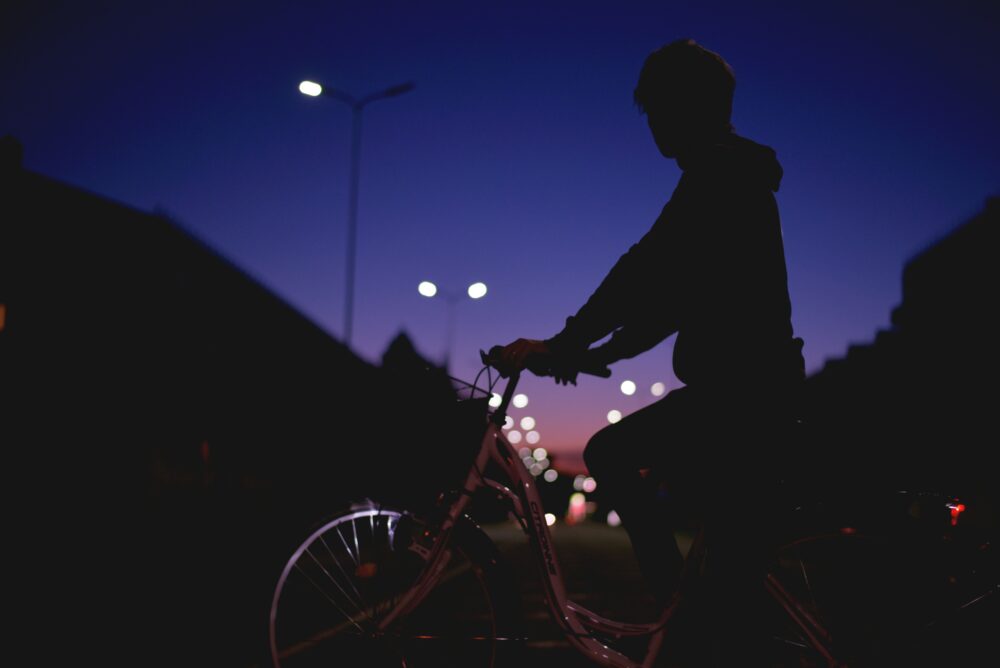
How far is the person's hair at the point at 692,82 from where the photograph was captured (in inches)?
112

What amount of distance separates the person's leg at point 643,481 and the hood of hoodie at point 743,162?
30.2 inches

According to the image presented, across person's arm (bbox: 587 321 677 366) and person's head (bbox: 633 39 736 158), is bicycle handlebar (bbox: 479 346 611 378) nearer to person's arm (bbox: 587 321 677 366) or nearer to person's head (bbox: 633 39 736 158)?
person's arm (bbox: 587 321 677 366)

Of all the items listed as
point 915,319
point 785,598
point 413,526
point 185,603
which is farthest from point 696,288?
point 915,319

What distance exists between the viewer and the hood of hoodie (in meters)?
2.67

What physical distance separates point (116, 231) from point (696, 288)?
66.5ft

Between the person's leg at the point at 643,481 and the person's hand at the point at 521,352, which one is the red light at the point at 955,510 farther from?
the person's hand at the point at 521,352

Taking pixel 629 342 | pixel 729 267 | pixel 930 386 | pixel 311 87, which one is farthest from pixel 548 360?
pixel 930 386

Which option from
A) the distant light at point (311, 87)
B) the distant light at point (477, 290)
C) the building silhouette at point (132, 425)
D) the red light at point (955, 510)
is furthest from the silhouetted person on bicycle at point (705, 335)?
the distant light at point (311, 87)

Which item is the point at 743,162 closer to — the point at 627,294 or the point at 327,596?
the point at 627,294

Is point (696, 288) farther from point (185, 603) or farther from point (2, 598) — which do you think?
point (2, 598)

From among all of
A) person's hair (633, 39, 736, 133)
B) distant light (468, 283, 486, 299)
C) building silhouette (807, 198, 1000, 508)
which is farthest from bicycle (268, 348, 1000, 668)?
distant light (468, 283, 486, 299)

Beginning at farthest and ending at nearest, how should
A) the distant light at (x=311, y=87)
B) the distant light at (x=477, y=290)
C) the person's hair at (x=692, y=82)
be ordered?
1. the distant light at (x=311, y=87)
2. the distant light at (x=477, y=290)
3. the person's hair at (x=692, y=82)

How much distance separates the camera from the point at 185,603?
10.1 meters

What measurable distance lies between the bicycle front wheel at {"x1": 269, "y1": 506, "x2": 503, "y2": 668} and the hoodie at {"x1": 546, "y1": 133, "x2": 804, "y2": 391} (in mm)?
1106
